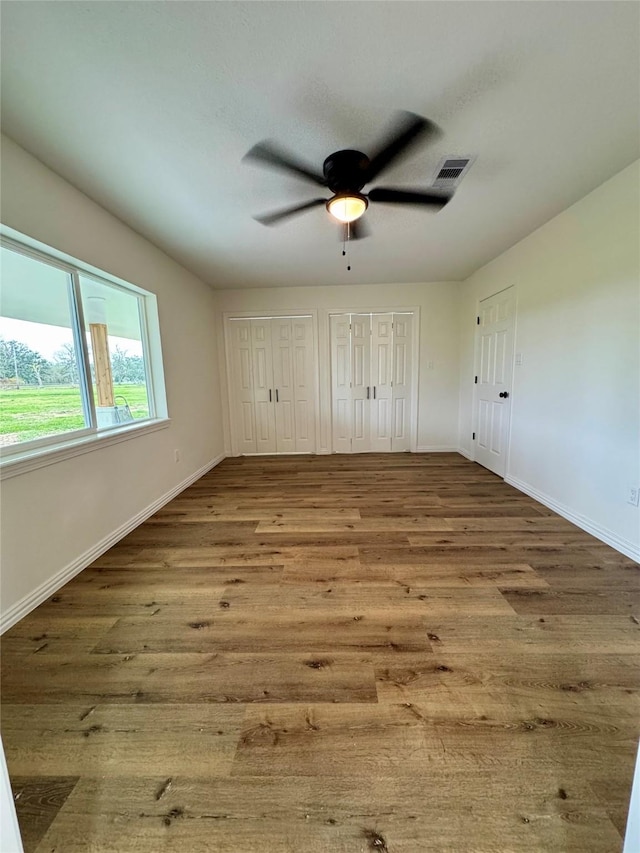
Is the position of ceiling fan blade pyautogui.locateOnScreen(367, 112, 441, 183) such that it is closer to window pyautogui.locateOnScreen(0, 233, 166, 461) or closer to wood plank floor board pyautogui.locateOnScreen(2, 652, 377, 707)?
window pyautogui.locateOnScreen(0, 233, 166, 461)

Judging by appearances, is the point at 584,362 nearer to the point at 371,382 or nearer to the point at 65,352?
the point at 371,382

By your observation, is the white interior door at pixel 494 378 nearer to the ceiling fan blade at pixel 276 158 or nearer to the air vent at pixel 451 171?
the air vent at pixel 451 171

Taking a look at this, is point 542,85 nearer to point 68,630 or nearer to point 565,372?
point 565,372

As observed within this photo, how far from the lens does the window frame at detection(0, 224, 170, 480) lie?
177 centimetres

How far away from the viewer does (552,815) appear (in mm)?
872

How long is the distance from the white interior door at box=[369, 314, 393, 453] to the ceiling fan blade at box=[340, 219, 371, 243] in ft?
5.90

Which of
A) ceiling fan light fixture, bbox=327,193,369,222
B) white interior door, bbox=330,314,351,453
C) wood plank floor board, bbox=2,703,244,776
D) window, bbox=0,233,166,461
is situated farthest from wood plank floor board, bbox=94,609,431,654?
white interior door, bbox=330,314,351,453

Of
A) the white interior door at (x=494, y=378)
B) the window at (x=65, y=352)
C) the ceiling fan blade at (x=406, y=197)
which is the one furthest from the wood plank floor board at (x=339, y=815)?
the white interior door at (x=494, y=378)

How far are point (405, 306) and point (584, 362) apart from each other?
103 inches

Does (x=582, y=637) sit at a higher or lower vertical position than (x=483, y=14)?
lower

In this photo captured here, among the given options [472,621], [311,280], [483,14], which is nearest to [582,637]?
[472,621]

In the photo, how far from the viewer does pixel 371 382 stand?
474 cm

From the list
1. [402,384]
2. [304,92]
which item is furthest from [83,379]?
[402,384]

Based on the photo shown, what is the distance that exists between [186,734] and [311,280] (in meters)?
4.42
